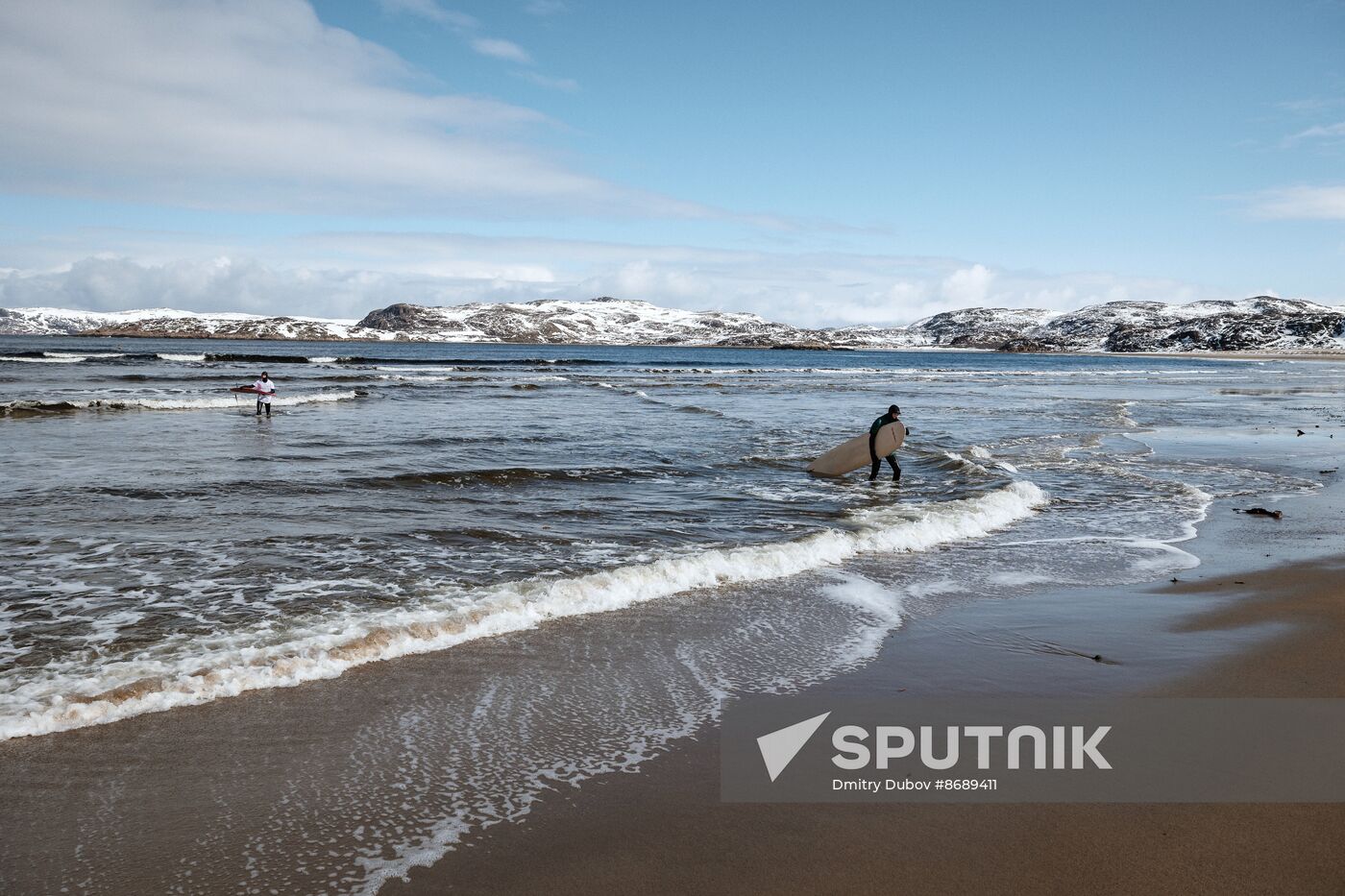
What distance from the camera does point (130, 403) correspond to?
103 ft

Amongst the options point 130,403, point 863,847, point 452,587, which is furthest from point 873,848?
point 130,403

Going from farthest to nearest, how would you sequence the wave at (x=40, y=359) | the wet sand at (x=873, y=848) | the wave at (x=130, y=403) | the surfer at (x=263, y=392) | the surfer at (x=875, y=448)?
1. the wave at (x=40, y=359)
2. the surfer at (x=263, y=392)
3. the wave at (x=130, y=403)
4. the surfer at (x=875, y=448)
5. the wet sand at (x=873, y=848)

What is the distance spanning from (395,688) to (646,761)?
2.13m

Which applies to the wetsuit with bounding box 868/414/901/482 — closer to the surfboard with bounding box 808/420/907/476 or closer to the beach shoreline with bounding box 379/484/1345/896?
the surfboard with bounding box 808/420/907/476

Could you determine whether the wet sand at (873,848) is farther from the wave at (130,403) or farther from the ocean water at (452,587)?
the wave at (130,403)

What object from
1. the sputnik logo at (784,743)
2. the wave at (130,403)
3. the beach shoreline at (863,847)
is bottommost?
the sputnik logo at (784,743)

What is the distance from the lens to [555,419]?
29.1 metres

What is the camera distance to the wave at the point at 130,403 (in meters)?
28.2

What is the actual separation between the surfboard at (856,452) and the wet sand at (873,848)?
12.9 metres

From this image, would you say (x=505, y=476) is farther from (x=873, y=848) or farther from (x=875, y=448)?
(x=873, y=848)

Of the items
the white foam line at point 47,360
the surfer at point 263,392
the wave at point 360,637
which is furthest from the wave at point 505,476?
the white foam line at point 47,360

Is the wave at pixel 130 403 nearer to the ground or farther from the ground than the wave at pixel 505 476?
farther from the ground

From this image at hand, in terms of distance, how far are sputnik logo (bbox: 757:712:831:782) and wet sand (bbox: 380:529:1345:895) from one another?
1.16ft

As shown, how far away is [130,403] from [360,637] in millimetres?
30726
